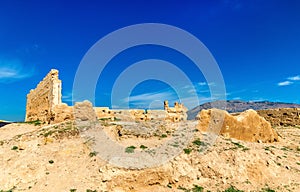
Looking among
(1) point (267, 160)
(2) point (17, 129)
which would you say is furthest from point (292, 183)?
(2) point (17, 129)

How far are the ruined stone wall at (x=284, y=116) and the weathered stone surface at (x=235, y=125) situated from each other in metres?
6.68

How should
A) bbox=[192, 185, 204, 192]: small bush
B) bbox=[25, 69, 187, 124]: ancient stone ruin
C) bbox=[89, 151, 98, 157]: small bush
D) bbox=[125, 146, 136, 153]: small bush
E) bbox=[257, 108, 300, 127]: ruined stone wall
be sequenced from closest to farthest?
1. bbox=[192, 185, 204, 192]: small bush
2. bbox=[89, 151, 98, 157]: small bush
3. bbox=[125, 146, 136, 153]: small bush
4. bbox=[25, 69, 187, 124]: ancient stone ruin
5. bbox=[257, 108, 300, 127]: ruined stone wall

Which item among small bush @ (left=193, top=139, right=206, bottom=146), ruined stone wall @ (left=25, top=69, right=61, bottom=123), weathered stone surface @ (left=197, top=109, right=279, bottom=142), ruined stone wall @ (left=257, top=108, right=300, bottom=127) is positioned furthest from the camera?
ruined stone wall @ (left=257, top=108, right=300, bottom=127)

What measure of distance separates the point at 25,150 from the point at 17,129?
10019 millimetres

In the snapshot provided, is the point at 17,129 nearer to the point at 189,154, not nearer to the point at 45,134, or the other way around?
the point at 45,134

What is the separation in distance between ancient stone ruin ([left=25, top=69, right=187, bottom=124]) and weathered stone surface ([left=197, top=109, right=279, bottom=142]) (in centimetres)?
587

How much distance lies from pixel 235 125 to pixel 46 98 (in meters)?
16.0

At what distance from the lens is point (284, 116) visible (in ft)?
75.8

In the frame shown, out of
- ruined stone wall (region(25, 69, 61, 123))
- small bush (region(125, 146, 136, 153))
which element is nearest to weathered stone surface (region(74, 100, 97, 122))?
ruined stone wall (region(25, 69, 61, 123))

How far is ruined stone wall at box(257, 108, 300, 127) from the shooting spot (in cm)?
2248

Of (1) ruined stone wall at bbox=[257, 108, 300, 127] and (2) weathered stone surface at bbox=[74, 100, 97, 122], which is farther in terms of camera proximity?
(1) ruined stone wall at bbox=[257, 108, 300, 127]

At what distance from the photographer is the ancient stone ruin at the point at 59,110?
20422 mm

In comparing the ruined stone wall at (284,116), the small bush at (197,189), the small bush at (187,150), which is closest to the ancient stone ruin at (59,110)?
the ruined stone wall at (284,116)

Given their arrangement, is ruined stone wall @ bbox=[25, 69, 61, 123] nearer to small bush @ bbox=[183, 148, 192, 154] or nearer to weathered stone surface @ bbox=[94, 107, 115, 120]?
weathered stone surface @ bbox=[94, 107, 115, 120]
